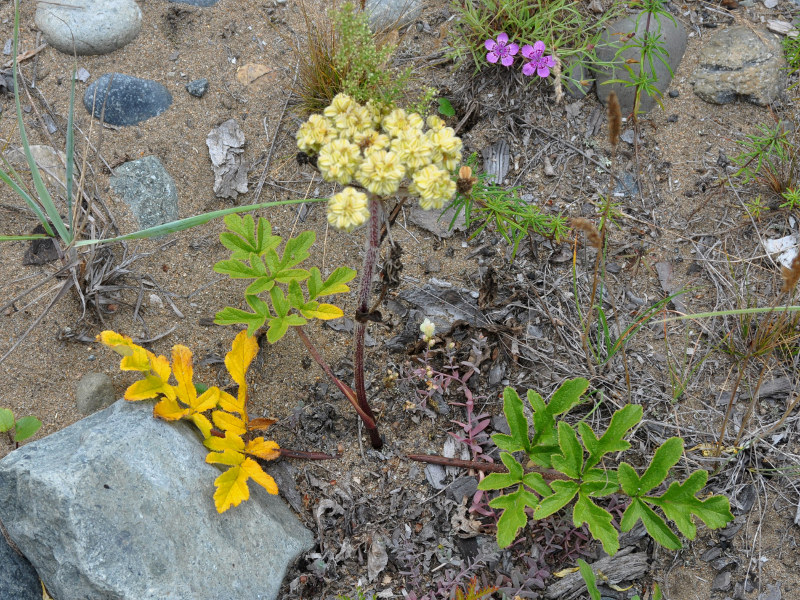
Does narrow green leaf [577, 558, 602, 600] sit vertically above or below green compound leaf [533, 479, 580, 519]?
below

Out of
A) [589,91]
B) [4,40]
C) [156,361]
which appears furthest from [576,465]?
[4,40]

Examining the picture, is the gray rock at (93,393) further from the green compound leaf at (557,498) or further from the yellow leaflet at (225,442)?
the green compound leaf at (557,498)

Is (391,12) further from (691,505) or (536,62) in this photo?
(691,505)

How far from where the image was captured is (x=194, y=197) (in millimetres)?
3070

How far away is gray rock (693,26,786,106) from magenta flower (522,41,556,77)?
2.65 ft

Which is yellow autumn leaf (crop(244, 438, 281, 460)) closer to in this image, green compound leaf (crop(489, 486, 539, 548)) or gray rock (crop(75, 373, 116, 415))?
gray rock (crop(75, 373, 116, 415))

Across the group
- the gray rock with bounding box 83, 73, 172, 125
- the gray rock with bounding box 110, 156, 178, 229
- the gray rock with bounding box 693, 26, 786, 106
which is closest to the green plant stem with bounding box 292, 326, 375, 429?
the gray rock with bounding box 110, 156, 178, 229

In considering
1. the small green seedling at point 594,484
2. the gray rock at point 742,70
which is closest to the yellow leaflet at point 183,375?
the small green seedling at point 594,484

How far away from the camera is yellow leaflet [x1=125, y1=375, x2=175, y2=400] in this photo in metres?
2.33

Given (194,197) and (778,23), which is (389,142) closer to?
(194,197)

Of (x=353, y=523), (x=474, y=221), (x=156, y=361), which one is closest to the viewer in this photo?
(x=156, y=361)

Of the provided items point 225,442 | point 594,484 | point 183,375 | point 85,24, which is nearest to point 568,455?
point 594,484

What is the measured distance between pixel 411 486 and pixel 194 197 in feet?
5.38

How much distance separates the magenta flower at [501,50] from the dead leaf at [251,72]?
109cm
